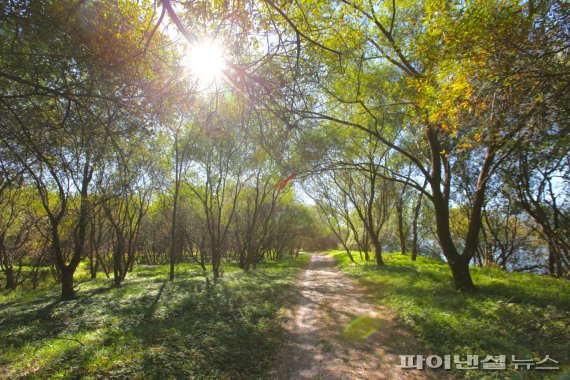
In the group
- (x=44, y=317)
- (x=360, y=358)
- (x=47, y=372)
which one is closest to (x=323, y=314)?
(x=360, y=358)

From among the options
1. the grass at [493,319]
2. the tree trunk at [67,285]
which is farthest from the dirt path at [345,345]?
the tree trunk at [67,285]

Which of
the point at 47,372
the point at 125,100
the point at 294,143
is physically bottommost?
the point at 47,372

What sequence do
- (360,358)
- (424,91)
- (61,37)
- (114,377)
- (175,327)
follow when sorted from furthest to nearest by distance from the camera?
(175,327), (424,91), (360,358), (114,377), (61,37)

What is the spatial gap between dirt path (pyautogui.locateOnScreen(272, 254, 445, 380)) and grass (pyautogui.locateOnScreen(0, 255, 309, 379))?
1.90ft

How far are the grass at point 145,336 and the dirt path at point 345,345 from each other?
58 centimetres

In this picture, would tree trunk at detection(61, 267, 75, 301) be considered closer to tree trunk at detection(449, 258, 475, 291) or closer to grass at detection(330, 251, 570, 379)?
grass at detection(330, 251, 570, 379)

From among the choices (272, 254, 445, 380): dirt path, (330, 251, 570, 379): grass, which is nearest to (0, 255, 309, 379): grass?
(272, 254, 445, 380): dirt path

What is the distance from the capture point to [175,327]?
7016 millimetres

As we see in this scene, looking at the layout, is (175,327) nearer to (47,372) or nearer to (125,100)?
(47,372)

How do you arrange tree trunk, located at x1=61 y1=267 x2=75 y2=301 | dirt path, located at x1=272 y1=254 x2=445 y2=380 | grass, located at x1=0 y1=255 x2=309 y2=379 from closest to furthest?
grass, located at x1=0 y1=255 x2=309 y2=379 → dirt path, located at x1=272 y1=254 x2=445 y2=380 → tree trunk, located at x1=61 y1=267 x2=75 y2=301

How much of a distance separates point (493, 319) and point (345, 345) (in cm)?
363

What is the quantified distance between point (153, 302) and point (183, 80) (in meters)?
8.84

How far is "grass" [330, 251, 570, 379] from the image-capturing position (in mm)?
4777

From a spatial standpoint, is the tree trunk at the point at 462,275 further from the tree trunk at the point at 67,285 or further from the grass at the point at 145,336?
the tree trunk at the point at 67,285
